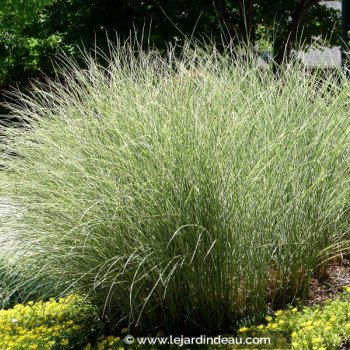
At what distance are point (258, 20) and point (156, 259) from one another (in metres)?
11.2

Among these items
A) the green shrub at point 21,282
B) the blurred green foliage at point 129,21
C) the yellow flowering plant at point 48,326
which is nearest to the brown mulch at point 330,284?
the yellow flowering plant at point 48,326

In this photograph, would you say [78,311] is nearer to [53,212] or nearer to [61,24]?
[53,212]

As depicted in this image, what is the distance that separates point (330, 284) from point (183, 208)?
128 centimetres

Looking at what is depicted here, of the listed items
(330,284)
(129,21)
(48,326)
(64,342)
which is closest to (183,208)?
(64,342)

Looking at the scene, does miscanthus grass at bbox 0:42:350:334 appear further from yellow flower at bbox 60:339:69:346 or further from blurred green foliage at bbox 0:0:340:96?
blurred green foliage at bbox 0:0:340:96

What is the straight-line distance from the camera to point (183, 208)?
11.0 feet

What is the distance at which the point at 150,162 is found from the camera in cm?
346

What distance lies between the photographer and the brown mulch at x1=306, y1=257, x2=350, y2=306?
3867 millimetres

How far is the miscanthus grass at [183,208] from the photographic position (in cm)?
338

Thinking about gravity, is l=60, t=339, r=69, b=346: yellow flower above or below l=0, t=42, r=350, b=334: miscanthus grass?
below

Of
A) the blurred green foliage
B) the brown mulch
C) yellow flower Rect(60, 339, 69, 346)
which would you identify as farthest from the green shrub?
the blurred green foliage

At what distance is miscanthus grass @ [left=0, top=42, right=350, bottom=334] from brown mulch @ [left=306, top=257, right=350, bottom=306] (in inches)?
5.3

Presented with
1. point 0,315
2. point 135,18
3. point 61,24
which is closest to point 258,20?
point 135,18

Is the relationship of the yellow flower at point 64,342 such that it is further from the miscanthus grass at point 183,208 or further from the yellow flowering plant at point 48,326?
the miscanthus grass at point 183,208
